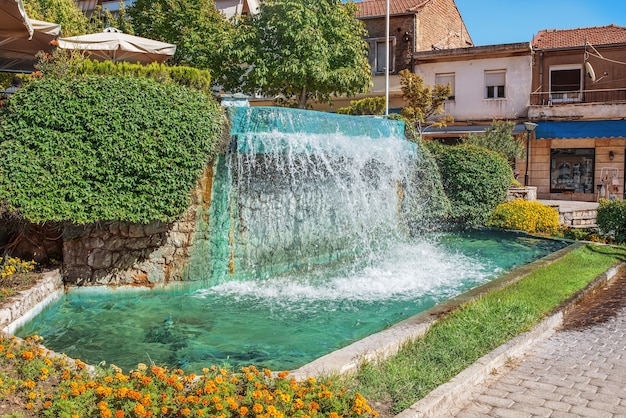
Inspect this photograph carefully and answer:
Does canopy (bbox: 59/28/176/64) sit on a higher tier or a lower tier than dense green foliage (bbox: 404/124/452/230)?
higher

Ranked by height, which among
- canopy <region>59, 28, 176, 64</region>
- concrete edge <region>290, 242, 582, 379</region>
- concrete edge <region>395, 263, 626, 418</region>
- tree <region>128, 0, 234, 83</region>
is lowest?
concrete edge <region>395, 263, 626, 418</region>

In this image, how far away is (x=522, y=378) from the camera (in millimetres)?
5703

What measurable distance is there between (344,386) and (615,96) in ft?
89.1

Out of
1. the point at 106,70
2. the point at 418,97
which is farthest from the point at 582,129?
the point at 106,70

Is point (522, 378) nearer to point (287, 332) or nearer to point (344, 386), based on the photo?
point (344, 386)

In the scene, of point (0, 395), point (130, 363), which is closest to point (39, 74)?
point (130, 363)

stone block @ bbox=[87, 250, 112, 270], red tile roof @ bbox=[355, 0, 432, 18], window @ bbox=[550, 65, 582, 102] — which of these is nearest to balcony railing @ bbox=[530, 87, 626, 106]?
window @ bbox=[550, 65, 582, 102]

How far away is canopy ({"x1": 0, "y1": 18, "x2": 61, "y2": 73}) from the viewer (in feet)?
39.3

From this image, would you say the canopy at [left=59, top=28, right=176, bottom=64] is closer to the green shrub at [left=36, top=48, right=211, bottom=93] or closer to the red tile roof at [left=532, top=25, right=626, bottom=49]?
the green shrub at [left=36, top=48, right=211, bottom=93]

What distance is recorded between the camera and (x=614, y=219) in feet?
48.8

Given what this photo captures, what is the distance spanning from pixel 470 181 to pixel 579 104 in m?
13.1

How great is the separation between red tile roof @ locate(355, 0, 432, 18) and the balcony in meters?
6.96

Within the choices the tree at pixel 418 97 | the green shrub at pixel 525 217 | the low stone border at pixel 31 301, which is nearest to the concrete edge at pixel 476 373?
the low stone border at pixel 31 301

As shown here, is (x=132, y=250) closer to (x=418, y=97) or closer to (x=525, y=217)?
(x=525, y=217)
